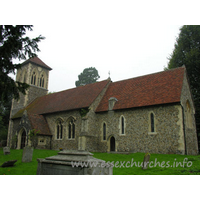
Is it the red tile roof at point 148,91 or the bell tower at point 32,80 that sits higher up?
the bell tower at point 32,80

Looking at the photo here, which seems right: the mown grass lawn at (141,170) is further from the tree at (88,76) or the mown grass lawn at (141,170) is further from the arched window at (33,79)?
the tree at (88,76)

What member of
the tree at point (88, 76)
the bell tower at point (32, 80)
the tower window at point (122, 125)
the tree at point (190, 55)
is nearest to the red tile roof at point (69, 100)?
the bell tower at point (32, 80)

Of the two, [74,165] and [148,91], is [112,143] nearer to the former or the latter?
[148,91]

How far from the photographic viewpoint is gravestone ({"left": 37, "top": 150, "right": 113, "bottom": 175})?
5.53 metres

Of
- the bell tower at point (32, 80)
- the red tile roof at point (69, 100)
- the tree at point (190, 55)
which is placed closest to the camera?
the red tile roof at point (69, 100)

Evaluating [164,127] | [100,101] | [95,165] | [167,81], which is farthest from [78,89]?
[95,165]

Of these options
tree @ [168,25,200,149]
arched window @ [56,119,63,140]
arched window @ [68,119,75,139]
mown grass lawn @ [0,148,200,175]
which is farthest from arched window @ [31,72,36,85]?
mown grass lawn @ [0,148,200,175]

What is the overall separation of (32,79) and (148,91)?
21.0 meters

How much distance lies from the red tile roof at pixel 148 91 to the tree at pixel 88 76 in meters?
29.8

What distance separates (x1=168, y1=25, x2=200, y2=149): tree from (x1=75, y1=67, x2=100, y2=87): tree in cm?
2643

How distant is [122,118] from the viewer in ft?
62.1

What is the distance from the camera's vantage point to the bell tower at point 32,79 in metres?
31.5

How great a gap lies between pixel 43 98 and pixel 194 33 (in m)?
23.4

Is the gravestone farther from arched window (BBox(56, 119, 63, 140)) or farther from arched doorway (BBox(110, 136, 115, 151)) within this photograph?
arched window (BBox(56, 119, 63, 140))
